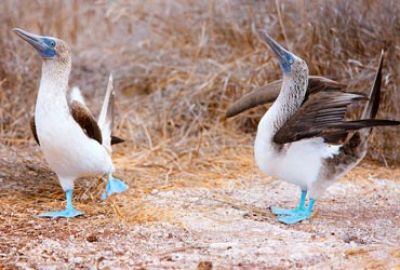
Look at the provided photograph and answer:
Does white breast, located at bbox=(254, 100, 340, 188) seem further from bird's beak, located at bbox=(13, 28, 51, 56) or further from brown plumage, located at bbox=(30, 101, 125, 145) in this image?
bird's beak, located at bbox=(13, 28, 51, 56)

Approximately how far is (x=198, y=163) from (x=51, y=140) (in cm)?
164

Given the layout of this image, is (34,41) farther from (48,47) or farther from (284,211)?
(284,211)

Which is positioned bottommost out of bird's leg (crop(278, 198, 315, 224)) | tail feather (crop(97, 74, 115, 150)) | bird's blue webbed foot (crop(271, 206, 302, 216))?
bird's blue webbed foot (crop(271, 206, 302, 216))

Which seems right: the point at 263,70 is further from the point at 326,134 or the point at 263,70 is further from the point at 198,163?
the point at 326,134

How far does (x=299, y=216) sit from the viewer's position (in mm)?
4484

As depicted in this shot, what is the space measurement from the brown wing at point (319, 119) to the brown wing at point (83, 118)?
112cm

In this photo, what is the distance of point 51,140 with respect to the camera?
175 inches

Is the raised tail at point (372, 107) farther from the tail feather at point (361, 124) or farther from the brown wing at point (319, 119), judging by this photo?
the brown wing at point (319, 119)

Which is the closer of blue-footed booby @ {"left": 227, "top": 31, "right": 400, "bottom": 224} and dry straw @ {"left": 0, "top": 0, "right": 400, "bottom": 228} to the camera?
blue-footed booby @ {"left": 227, "top": 31, "right": 400, "bottom": 224}

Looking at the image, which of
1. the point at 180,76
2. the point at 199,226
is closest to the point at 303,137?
the point at 199,226

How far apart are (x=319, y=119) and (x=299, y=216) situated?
1.87ft

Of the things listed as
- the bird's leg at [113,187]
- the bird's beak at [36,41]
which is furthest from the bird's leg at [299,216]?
the bird's beak at [36,41]

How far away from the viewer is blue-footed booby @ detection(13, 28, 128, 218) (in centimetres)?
444

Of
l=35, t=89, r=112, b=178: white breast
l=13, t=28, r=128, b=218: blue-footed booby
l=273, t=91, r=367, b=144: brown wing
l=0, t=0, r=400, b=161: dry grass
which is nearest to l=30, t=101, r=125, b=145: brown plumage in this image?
l=13, t=28, r=128, b=218: blue-footed booby
